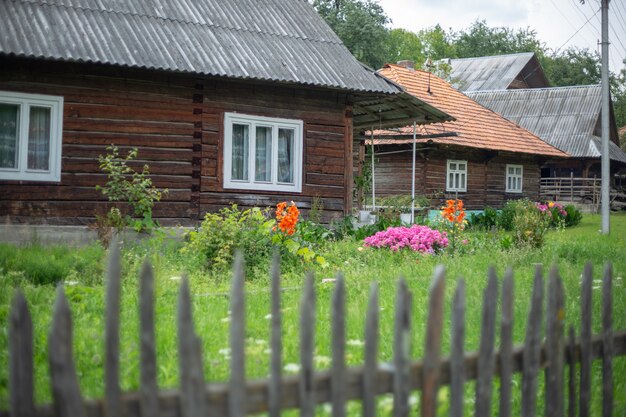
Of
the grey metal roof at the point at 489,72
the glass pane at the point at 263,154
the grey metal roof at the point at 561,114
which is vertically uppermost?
the grey metal roof at the point at 489,72

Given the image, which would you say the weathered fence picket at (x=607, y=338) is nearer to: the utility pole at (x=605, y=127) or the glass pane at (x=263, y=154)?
the glass pane at (x=263, y=154)

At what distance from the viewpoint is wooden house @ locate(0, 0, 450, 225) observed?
1112 cm

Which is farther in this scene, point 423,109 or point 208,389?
point 423,109

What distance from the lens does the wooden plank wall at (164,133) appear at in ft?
36.9

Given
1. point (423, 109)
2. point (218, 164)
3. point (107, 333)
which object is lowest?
point (107, 333)

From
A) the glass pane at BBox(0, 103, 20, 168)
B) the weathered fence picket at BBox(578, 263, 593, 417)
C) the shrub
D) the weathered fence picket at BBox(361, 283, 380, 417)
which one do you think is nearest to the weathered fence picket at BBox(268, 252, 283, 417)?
the weathered fence picket at BBox(361, 283, 380, 417)

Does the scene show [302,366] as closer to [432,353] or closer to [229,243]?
[432,353]

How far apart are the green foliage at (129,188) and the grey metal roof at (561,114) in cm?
2786

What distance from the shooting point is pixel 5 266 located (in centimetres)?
836

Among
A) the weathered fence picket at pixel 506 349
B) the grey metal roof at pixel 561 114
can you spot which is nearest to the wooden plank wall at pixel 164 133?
the weathered fence picket at pixel 506 349

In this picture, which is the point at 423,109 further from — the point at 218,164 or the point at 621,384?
the point at 621,384

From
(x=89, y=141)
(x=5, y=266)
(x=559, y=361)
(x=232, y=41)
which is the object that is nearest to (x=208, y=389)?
(x=559, y=361)

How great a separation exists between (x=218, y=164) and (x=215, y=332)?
7426mm

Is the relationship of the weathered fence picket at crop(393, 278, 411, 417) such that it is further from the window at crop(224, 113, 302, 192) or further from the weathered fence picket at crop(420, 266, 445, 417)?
the window at crop(224, 113, 302, 192)
